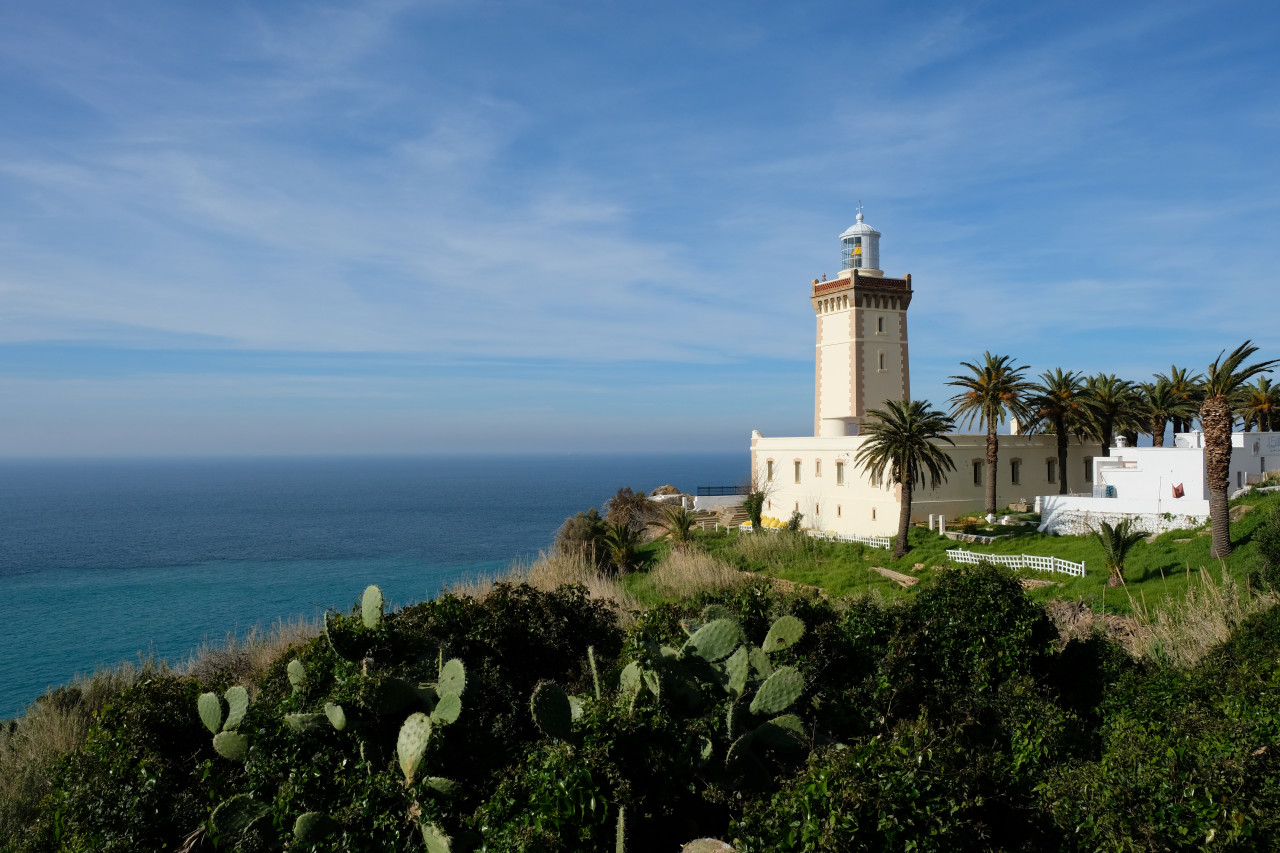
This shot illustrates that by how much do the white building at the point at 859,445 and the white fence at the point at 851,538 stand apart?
0.85m

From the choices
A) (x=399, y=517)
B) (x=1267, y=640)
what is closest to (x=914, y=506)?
(x=1267, y=640)

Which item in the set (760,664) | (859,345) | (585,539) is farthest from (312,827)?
(859,345)

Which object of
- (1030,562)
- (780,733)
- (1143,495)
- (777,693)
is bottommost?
(1030,562)

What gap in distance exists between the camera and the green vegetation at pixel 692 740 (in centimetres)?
541

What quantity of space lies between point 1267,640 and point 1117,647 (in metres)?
1.91

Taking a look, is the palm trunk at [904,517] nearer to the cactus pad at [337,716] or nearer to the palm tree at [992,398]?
the palm tree at [992,398]

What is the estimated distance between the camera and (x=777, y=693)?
22.6 ft

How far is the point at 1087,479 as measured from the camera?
35406mm

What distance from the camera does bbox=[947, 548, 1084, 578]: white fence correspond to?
2283cm

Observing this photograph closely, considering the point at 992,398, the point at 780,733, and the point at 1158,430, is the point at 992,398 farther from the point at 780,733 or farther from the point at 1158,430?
the point at 780,733

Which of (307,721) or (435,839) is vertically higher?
(307,721)

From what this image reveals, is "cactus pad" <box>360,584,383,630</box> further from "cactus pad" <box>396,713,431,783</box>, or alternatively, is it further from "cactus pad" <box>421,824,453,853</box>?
"cactus pad" <box>421,824,453,853</box>

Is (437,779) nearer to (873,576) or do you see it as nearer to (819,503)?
(873,576)

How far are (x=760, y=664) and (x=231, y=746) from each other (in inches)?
187
